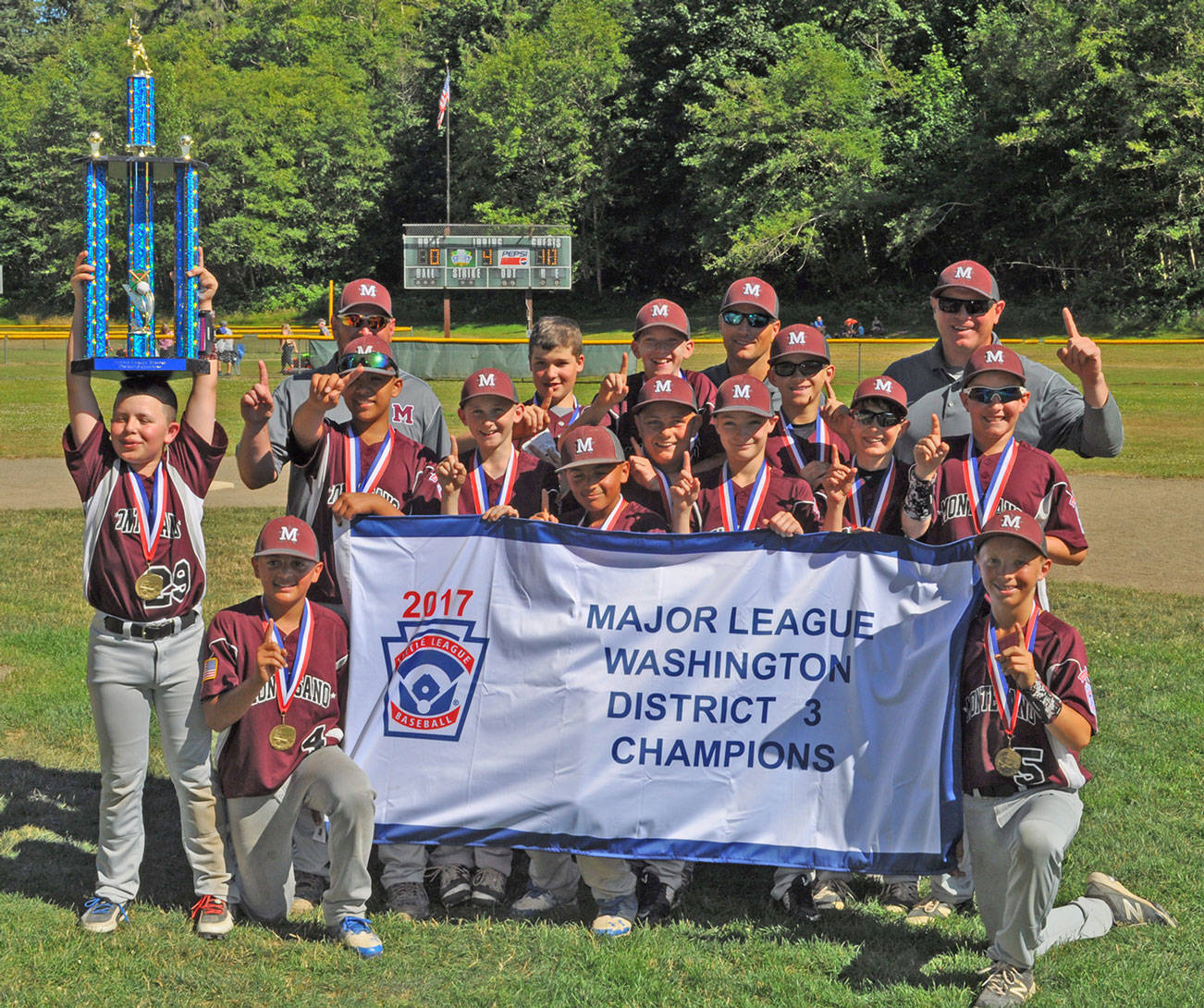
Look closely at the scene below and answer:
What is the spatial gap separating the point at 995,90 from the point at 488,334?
2559 centimetres

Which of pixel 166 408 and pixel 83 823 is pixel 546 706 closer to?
pixel 166 408

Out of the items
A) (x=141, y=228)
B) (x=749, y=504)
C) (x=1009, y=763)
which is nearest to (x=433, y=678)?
(x=749, y=504)

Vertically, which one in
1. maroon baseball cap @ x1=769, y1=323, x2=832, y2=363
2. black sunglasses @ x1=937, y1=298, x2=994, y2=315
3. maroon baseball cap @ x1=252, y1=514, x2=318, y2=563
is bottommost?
maroon baseball cap @ x1=252, y1=514, x2=318, y2=563

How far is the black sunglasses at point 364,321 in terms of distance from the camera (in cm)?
728

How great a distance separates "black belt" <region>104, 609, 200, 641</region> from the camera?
5.79 m

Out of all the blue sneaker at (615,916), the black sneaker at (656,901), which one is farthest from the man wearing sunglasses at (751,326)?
the blue sneaker at (615,916)

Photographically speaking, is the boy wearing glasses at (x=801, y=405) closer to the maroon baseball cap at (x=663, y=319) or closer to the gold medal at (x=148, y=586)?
the maroon baseball cap at (x=663, y=319)

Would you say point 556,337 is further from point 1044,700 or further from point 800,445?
point 1044,700

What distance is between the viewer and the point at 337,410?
718 centimetres

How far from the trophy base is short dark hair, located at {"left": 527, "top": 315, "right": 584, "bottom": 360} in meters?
1.72

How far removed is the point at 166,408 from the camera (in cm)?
595

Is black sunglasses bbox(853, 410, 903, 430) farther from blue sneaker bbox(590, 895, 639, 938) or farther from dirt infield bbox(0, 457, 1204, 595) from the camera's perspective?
dirt infield bbox(0, 457, 1204, 595)

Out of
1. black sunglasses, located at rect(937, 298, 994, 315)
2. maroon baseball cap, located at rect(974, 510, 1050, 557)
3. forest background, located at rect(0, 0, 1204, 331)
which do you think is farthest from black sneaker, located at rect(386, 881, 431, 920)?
forest background, located at rect(0, 0, 1204, 331)

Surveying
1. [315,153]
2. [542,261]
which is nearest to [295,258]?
[315,153]
